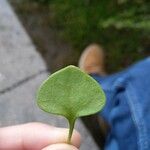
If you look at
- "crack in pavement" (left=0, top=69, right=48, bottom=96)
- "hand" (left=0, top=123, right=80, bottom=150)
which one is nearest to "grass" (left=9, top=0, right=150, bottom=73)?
"crack in pavement" (left=0, top=69, right=48, bottom=96)

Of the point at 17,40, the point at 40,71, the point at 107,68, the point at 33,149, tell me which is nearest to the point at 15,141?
the point at 33,149

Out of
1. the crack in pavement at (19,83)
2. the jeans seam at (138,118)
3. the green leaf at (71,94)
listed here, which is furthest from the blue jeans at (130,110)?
the green leaf at (71,94)

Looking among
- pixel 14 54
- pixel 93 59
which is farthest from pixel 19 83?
pixel 93 59

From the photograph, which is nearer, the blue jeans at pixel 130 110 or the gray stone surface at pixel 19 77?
the blue jeans at pixel 130 110

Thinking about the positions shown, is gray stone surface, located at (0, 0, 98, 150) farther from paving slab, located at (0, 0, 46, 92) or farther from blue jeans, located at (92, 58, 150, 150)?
blue jeans, located at (92, 58, 150, 150)

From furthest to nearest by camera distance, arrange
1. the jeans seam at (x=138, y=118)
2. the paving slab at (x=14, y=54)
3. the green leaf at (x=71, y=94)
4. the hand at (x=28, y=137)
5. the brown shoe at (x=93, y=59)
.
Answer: the brown shoe at (x=93, y=59) < the paving slab at (x=14, y=54) < the jeans seam at (x=138, y=118) < the hand at (x=28, y=137) < the green leaf at (x=71, y=94)

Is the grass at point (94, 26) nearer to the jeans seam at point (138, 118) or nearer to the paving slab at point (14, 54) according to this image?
the paving slab at point (14, 54)

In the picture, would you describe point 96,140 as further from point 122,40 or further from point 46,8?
point 46,8
